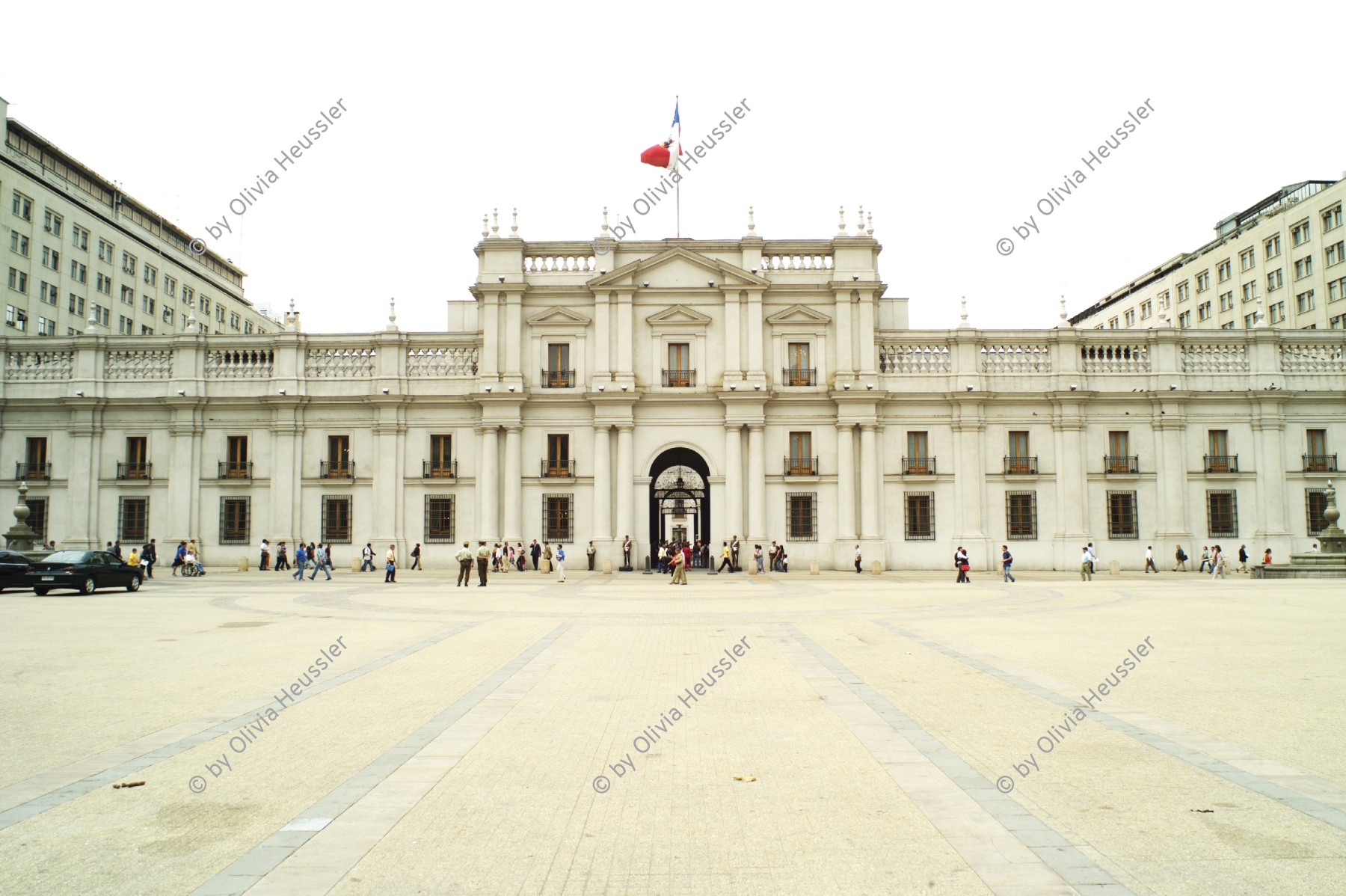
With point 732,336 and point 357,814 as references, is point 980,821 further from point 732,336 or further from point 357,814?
point 732,336

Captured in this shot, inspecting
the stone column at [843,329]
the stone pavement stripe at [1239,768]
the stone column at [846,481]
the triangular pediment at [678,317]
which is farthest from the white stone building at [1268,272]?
the stone pavement stripe at [1239,768]

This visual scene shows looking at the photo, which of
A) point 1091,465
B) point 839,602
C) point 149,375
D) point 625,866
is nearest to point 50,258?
point 149,375

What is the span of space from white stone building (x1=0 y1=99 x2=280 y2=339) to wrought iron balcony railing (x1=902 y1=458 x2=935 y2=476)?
32527mm

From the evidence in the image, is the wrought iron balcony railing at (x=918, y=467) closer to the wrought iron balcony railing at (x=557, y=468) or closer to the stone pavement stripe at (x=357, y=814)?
the wrought iron balcony railing at (x=557, y=468)

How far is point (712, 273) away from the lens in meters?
44.9

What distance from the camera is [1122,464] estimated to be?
44625 mm

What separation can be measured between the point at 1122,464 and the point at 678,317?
885 inches

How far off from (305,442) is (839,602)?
29568mm

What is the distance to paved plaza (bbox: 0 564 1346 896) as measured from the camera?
19.4 feet

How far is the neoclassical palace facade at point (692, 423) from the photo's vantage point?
44031mm

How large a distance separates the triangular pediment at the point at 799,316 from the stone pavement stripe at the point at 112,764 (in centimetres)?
3575

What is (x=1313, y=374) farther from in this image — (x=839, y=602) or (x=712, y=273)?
(x=839, y=602)

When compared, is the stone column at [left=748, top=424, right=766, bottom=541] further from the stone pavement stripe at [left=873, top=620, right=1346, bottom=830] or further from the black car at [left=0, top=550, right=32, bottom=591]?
the stone pavement stripe at [left=873, top=620, right=1346, bottom=830]

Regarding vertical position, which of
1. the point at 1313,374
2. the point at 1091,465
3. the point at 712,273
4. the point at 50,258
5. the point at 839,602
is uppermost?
the point at 50,258
